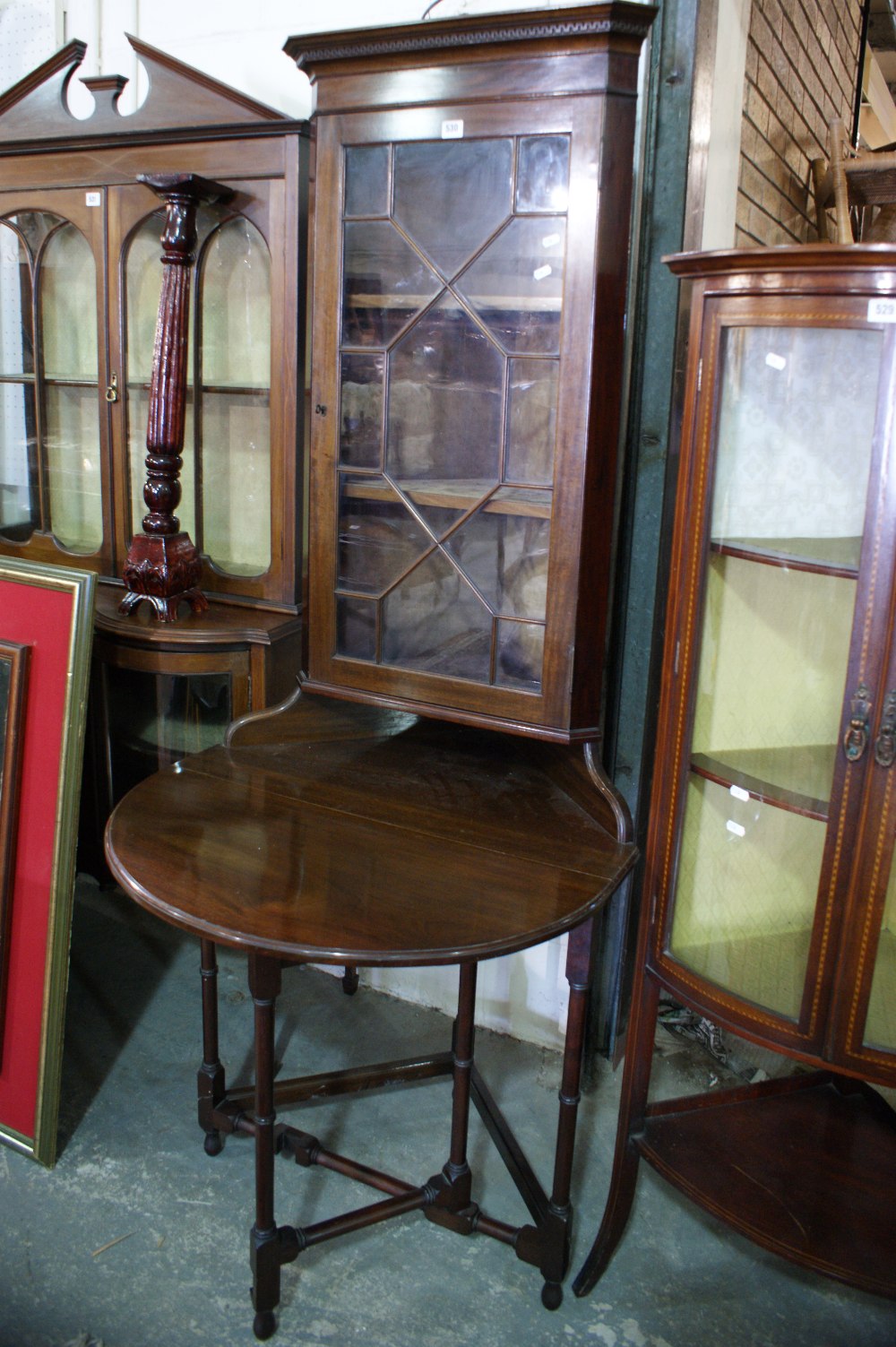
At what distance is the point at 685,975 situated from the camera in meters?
1.78

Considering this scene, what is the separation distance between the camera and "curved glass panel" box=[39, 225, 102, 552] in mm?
2684

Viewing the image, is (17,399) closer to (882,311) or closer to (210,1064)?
(210,1064)

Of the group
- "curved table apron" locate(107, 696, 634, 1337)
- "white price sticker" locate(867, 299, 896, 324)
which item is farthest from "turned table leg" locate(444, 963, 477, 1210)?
"white price sticker" locate(867, 299, 896, 324)

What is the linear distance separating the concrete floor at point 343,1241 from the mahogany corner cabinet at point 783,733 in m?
0.15

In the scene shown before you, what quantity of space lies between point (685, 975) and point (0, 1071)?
1366mm

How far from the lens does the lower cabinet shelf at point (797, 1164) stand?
67.6 inches

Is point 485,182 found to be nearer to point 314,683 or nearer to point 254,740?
point 314,683

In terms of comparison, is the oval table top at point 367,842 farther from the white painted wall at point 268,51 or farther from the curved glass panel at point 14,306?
the curved glass panel at point 14,306

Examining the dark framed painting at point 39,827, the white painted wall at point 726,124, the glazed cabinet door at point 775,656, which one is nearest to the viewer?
the glazed cabinet door at point 775,656

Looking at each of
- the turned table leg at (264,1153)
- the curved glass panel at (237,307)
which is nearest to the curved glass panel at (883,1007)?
the turned table leg at (264,1153)

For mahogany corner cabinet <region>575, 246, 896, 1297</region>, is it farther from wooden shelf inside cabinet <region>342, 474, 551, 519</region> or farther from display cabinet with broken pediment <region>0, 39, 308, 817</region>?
display cabinet with broken pediment <region>0, 39, 308, 817</region>

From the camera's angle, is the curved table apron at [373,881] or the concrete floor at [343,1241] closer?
the curved table apron at [373,881]

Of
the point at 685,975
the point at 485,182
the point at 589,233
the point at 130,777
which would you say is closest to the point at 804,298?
the point at 589,233

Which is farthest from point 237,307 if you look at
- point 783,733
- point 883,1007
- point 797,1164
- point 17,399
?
point 797,1164
